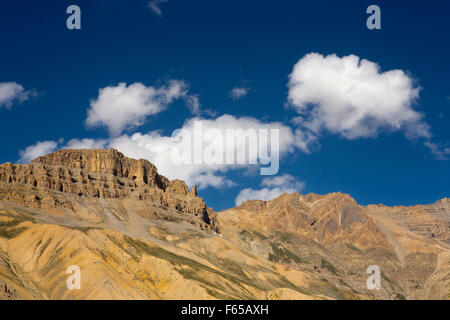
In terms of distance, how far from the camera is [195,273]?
178875 millimetres
